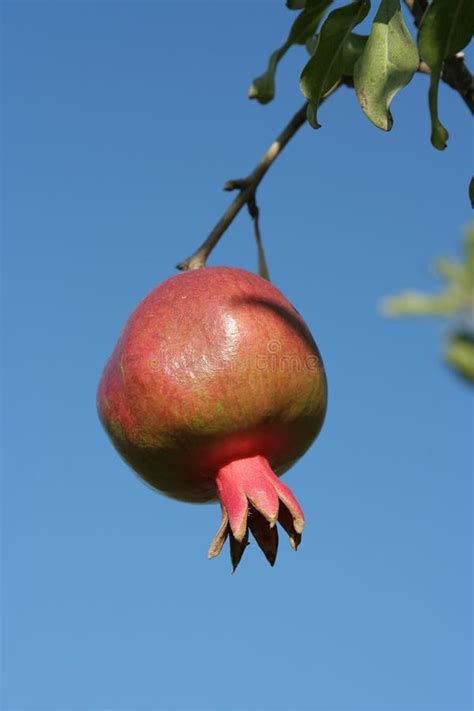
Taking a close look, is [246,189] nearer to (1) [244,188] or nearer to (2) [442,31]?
(1) [244,188]

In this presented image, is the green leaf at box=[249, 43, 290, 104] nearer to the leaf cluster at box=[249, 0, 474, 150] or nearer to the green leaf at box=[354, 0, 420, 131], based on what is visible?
the leaf cluster at box=[249, 0, 474, 150]

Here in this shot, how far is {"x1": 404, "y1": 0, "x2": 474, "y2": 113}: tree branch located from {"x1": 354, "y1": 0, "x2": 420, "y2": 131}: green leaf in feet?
0.72

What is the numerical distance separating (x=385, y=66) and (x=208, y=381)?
1.39 feet

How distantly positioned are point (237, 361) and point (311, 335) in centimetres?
16

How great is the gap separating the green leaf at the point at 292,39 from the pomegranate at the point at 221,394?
0.52m

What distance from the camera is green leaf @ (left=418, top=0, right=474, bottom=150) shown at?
1.15 metres

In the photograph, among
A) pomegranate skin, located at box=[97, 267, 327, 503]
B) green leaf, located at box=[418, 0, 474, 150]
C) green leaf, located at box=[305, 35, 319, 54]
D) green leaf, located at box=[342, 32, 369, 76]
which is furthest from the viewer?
green leaf, located at box=[305, 35, 319, 54]

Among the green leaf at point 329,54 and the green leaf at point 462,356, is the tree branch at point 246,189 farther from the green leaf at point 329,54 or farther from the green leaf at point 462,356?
the green leaf at point 462,356

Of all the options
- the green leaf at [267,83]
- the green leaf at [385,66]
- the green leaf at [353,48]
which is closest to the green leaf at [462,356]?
the green leaf at [267,83]

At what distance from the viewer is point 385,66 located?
1218 mm

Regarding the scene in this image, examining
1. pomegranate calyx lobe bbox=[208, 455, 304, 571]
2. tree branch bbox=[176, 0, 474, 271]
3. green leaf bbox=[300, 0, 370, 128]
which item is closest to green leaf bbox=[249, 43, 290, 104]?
tree branch bbox=[176, 0, 474, 271]

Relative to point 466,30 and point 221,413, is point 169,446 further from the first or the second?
point 466,30

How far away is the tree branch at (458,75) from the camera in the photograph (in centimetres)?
143

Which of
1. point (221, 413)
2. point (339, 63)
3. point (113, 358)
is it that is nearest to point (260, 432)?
point (221, 413)
